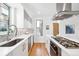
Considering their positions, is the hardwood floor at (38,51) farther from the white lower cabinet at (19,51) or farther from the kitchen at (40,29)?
the white lower cabinet at (19,51)

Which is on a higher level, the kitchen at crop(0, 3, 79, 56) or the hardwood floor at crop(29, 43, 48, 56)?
the kitchen at crop(0, 3, 79, 56)

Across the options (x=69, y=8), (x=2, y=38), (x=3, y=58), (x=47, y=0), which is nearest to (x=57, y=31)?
(x=69, y=8)

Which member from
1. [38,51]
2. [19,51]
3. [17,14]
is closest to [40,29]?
[38,51]

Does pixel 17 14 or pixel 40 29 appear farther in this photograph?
pixel 40 29

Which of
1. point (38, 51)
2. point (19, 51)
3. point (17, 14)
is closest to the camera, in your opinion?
point (19, 51)

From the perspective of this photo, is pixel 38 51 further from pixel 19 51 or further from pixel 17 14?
pixel 19 51

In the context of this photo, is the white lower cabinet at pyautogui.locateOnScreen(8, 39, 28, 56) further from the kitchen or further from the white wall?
the white wall

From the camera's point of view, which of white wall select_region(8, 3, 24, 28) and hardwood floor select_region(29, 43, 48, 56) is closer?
white wall select_region(8, 3, 24, 28)

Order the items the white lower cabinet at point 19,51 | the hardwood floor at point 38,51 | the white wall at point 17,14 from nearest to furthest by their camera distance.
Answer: the white lower cabinet at point 19,51
the white wall at point 17,14
the hardwood floor at point 38,51

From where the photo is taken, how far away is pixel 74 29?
10.9 ft

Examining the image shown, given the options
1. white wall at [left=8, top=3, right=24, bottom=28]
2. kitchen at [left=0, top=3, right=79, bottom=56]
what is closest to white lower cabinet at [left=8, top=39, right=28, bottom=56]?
kitchen at [left=0, top=3, right=79, bottom=56]

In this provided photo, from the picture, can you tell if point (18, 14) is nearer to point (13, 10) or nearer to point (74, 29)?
point (13, 10)

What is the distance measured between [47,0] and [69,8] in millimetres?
1411

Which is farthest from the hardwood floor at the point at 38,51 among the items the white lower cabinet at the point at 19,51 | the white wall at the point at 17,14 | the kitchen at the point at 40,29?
the white lower cabinet at the point at 19,51
